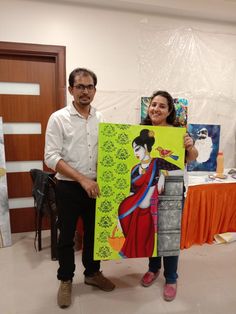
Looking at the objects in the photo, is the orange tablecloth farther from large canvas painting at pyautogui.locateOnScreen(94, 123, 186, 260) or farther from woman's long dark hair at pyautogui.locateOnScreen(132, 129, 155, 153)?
woman's long dark hair at pyautogui.locateOnScreen(132, 129, 155, 153)

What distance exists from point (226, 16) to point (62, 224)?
2.68 m

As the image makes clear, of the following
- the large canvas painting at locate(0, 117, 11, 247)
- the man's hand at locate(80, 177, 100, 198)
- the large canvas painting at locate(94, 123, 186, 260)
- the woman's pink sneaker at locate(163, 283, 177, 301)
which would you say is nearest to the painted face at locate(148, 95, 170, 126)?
the large canvas painting at locate(94, 123, 186, 260)

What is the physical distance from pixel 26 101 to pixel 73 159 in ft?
4.49

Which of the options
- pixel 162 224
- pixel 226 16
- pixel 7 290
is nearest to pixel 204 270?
pixel 162 224

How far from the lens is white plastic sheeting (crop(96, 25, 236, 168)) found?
2.63 metres

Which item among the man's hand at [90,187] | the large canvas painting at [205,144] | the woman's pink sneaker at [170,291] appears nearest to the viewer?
the man's hand at [90,187]

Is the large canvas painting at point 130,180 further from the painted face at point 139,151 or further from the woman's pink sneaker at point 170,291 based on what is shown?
the woman's pink sneaker at point 170,291

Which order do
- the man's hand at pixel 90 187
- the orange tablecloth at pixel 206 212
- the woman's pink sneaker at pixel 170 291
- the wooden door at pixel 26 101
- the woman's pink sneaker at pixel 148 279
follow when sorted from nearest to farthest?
1. the man's hand at pixel 90 187
2. the woman's pink sneaker at pixel 170 291
3. the woman's pink sneaker at pixel 148 279
4. the orange tablecloth at pixel 206 212
5. the wooden door at pixel 26 101

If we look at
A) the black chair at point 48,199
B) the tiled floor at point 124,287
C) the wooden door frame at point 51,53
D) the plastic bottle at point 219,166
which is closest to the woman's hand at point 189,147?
the tiled floor at point 124,287

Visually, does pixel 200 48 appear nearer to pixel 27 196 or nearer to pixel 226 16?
pixel 226 16

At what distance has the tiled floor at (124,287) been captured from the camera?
1568 mm

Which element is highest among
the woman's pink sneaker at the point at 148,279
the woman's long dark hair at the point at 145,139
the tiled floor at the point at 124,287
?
the woman's long dark hair at the point at 145,139

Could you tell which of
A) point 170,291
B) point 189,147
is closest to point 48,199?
point 170,291

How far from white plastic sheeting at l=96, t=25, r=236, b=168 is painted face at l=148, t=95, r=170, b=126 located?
114 cm
